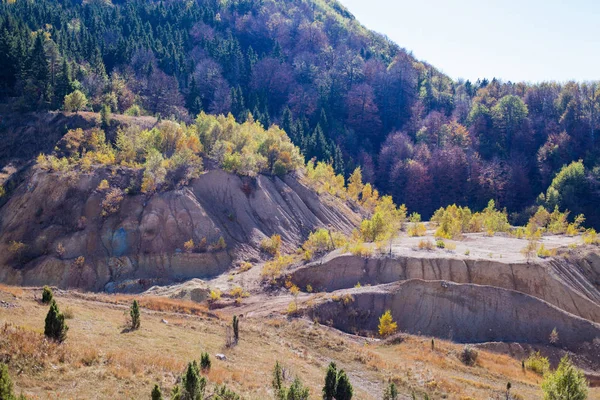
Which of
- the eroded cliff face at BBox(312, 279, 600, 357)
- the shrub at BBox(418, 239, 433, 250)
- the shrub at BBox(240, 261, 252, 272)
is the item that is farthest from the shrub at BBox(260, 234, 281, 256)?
the shrub at BBox(418, 239, 433, 250)

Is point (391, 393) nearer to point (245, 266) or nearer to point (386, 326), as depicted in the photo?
point (386, 326)

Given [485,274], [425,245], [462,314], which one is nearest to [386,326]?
[462,314]

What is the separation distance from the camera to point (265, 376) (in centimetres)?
2134

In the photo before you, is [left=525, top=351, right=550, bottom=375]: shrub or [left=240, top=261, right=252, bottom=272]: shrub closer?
[left=525, top=351, right=550, bottom=375]: shrub

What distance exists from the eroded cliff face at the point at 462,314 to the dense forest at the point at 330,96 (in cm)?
4526

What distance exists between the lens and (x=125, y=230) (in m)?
45.3

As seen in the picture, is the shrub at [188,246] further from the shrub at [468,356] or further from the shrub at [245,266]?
the shrub at [468,356]

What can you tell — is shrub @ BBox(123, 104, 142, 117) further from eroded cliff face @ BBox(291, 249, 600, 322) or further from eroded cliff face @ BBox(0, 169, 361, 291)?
eroded cliff face @ BBox(291, 249, 600, 322)

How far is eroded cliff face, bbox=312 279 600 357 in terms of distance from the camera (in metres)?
33.9

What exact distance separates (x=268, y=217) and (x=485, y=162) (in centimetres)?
5601

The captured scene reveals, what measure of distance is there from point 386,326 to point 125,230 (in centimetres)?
2596

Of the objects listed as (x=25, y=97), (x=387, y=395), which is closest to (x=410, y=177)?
(x=25, y=97)

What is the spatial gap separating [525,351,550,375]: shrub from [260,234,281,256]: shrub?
2588cm

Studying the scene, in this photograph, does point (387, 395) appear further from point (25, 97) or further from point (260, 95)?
point (260, 95)
